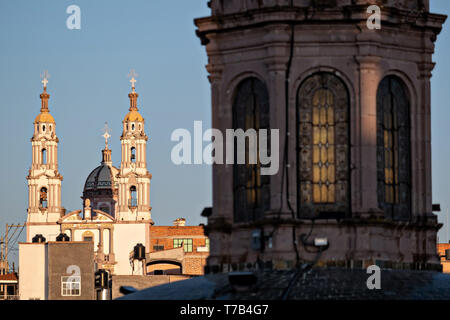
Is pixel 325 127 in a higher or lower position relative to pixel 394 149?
higher

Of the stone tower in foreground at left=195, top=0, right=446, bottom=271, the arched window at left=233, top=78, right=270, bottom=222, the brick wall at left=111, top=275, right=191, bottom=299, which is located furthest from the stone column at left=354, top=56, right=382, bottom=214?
the brick wall at left=111, top=275, right=191, bottom=299

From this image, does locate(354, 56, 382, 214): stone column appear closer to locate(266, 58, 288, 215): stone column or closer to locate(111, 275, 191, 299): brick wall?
locate(266, 58, 288, 215): stone column

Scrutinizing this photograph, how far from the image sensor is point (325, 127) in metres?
40.5

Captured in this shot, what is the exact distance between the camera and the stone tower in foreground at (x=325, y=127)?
39656mm

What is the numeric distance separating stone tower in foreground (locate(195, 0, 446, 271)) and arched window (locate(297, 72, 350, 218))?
0.03 metres

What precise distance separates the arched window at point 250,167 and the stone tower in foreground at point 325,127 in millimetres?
37

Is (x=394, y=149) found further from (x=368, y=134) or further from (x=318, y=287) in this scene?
(x=318, y=287)

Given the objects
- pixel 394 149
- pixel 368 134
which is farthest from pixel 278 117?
pixel 394 149

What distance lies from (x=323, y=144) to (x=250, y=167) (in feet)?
7.06

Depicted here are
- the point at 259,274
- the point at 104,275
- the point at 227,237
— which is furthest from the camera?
the point at 104,275
